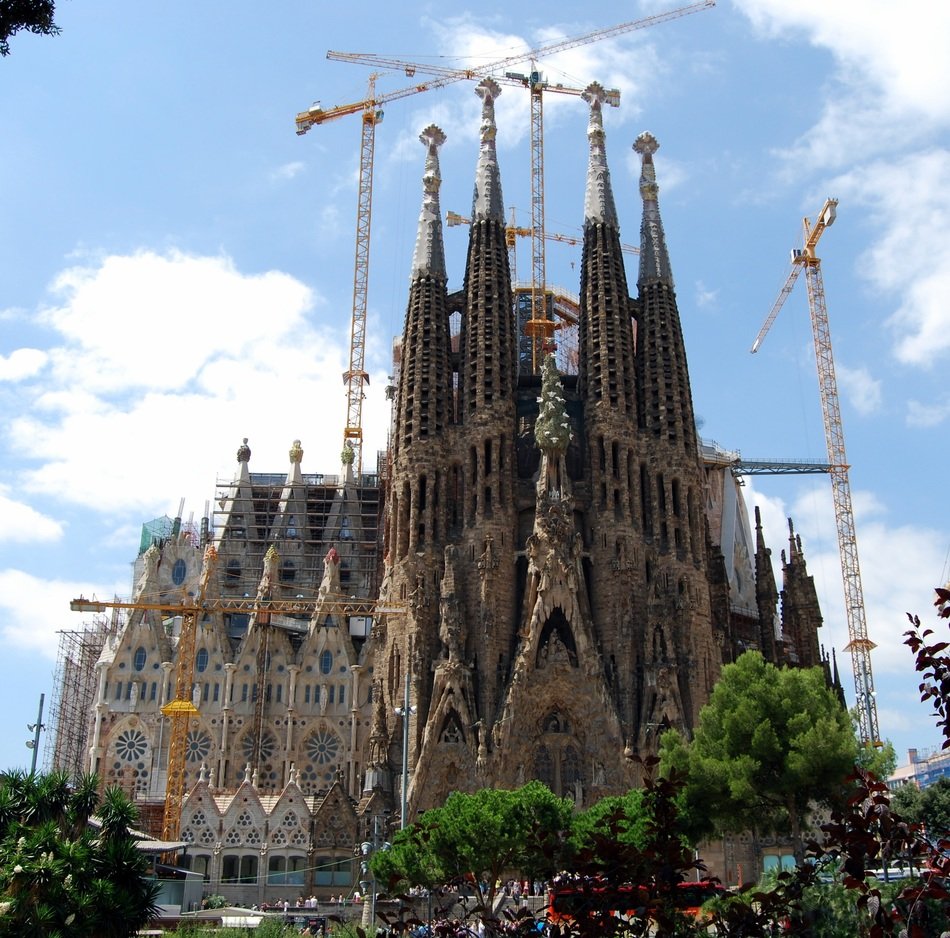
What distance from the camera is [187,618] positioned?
6109 cm

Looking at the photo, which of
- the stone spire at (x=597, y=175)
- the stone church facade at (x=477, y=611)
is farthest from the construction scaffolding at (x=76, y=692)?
the stone spire at (x=597, y=175)

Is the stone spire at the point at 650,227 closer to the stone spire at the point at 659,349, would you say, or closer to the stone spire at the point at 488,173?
the stone spire at the point at 659,349

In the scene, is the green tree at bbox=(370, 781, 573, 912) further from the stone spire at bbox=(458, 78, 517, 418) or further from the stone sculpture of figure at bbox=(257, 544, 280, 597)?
the stone sculpture of figure at bbox=(257, 544, 280, 597)

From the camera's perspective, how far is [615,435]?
2292 inches

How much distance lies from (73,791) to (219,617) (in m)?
41.2

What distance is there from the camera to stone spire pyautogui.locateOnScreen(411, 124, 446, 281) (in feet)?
209

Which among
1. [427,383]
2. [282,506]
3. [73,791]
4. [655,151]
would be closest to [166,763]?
[282,506]

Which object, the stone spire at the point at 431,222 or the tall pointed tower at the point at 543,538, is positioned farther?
the stone spire at the point at 431,222

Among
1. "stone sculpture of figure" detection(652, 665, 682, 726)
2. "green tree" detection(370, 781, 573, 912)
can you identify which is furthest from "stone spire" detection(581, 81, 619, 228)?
"green tree" detection(370, 781, 573, 912)

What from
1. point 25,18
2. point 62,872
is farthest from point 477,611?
point 25,18

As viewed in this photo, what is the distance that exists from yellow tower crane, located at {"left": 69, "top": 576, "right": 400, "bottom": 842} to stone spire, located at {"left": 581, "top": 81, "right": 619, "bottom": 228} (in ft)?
80.1

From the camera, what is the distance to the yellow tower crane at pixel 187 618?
56.7 meters

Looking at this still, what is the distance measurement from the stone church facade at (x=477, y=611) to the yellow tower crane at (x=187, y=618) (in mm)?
488

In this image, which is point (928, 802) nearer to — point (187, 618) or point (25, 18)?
point (187, 618)
